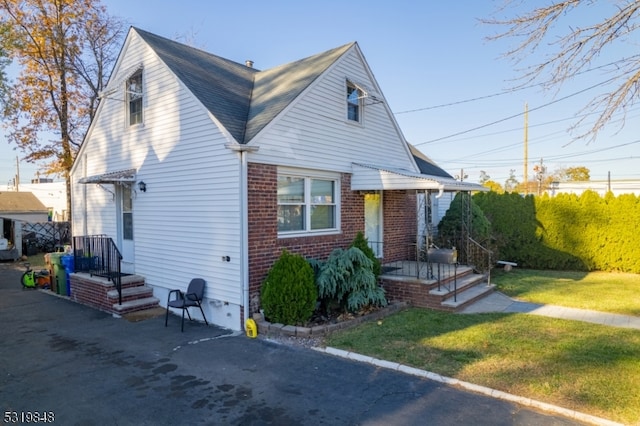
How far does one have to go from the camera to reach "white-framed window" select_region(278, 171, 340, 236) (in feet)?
27.1

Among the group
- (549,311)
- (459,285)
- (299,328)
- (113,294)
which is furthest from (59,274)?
(549,311)

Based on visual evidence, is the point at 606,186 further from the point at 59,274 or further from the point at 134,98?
the point at 59,274

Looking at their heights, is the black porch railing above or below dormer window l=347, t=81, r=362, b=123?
below

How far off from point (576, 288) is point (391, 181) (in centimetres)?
621

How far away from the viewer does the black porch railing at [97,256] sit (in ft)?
30.6

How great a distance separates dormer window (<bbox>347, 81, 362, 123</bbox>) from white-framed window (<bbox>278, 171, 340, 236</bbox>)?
2048 mm

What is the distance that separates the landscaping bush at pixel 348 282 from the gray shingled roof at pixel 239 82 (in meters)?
3.02

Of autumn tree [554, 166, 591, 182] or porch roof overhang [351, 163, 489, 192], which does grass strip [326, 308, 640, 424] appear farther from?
autumn tree [554, 166, 591, 182]

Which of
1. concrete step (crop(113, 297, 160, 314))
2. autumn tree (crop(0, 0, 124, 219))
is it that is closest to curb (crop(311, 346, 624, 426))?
concrete step (crop(113, 297, 160, 314))

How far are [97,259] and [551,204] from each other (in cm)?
1533

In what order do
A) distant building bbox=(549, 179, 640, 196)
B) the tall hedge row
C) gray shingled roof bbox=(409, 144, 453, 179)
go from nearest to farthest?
the tall hedge row
gray shingled roof bbox=(409, 144, 453, 179)
distant building bbox=(549, 179, 640, 196)

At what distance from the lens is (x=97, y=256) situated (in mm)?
10094

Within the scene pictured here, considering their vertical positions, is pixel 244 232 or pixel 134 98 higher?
pixel 134 98

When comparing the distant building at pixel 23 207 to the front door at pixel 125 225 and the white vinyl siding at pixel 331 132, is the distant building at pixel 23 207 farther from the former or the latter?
the white vinyl siding at pixel 331 132
